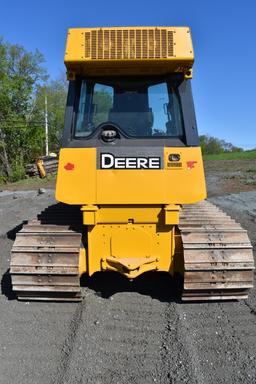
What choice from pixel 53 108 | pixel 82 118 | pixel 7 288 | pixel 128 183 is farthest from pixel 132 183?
pixel 53 108

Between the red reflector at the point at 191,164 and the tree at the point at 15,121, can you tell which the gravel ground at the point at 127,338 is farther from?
the tree at the point at 15,121

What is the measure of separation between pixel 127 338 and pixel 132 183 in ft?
5.29

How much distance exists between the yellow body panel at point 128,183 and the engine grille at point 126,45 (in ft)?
3.32

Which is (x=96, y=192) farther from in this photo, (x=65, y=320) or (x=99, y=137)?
(x=65, y=320)

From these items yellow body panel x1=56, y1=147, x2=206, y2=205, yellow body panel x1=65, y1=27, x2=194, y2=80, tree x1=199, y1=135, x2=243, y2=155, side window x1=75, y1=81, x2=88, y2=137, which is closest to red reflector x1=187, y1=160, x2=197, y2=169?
yellow body panel x1=56, y1=147, x2=206, y2=205

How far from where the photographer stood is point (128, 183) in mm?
4988

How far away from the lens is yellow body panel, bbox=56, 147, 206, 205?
16.4 feet

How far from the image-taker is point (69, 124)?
522 cm

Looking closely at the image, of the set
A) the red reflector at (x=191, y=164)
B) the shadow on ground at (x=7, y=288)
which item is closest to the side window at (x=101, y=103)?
the red reflector at (x=191, y=164)

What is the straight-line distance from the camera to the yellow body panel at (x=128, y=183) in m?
4.99

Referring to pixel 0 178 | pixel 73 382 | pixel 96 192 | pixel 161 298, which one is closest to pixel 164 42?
pixel 96 192

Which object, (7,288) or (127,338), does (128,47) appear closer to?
(127,338)

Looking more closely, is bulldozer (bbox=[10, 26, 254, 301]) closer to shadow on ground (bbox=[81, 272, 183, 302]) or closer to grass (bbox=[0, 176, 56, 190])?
shadow on ground (bbox=[81, 272, 183, 302])

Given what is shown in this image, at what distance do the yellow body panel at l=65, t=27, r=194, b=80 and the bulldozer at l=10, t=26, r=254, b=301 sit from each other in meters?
0.01
